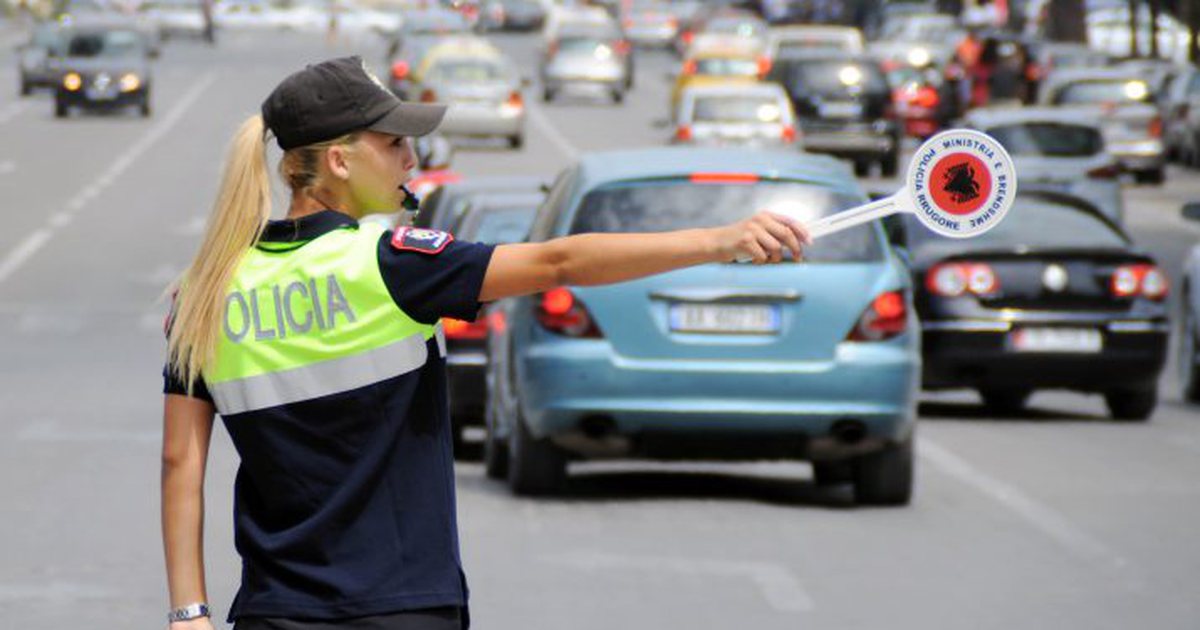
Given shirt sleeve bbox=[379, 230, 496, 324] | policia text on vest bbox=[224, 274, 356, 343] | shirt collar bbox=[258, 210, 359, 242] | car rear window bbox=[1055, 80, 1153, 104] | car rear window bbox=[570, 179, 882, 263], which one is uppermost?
shirt collar bbox=[258, 210, 359, 242]

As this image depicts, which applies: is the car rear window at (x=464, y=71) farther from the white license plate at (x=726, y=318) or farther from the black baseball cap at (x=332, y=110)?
the black baseball cap at (x=332, y=110)

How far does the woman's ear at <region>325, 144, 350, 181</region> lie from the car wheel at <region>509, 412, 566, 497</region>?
28.0 feet

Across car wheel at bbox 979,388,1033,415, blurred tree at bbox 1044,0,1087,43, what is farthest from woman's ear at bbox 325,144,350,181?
blurred tree at bbox 1044,0,1087,43

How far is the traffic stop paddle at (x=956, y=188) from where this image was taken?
460cm

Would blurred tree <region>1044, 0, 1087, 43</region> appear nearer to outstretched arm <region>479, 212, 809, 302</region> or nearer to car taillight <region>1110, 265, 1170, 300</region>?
car taillight <region>1110, 265, 1170, 300</region>

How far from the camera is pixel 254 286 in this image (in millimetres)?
4848

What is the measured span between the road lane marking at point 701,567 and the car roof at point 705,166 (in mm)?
1931

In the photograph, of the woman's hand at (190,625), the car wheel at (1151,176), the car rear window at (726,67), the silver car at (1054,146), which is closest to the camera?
the woman's hand at (190,625)

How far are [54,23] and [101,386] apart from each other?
174 feet

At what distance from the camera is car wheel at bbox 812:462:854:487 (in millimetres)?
14336

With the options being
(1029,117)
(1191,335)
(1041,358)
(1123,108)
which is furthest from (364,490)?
(1123,108)

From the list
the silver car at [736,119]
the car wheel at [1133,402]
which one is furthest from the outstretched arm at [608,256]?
the silver car at [736,119]

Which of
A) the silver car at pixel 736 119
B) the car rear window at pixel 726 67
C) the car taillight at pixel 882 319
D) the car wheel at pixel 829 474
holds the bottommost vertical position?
the car rear window at pixel 726 67

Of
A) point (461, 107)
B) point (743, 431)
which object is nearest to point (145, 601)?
point (743, 431)
